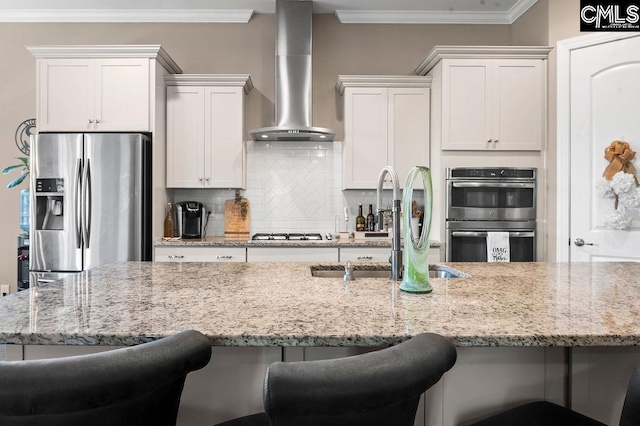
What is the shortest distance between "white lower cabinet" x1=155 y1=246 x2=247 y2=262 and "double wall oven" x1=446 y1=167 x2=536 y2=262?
1.72 meters

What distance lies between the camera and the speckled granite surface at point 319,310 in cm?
98

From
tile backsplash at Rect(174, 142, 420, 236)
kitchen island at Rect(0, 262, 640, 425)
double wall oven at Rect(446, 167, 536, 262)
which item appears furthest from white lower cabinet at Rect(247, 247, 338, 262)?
kitchen island at Rect(0, 262, 640, 425)

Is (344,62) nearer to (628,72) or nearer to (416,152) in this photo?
(416,152)

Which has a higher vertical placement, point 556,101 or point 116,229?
point 556,101

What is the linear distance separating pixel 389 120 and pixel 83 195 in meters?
2.60

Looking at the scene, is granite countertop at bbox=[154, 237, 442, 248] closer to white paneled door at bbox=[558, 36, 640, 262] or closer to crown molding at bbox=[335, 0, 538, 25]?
white paneled door at bbox=[558, 36, 640, 262]

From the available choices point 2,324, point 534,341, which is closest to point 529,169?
point 534,341

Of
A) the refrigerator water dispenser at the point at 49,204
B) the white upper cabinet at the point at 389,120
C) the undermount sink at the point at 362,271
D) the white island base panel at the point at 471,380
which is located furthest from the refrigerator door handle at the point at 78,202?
the white island base panel at the point at 471,380

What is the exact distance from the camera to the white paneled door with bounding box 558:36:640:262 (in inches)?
122

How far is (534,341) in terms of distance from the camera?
0.96 m

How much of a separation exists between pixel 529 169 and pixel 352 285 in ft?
8.72

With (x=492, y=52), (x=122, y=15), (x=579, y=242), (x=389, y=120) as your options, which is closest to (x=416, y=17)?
(x=492, y=52)

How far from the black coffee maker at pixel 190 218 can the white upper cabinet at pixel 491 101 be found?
2196 millimetres

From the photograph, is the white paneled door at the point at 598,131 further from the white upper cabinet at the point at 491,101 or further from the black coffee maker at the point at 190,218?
the black coffee maker at the point at 190,218
